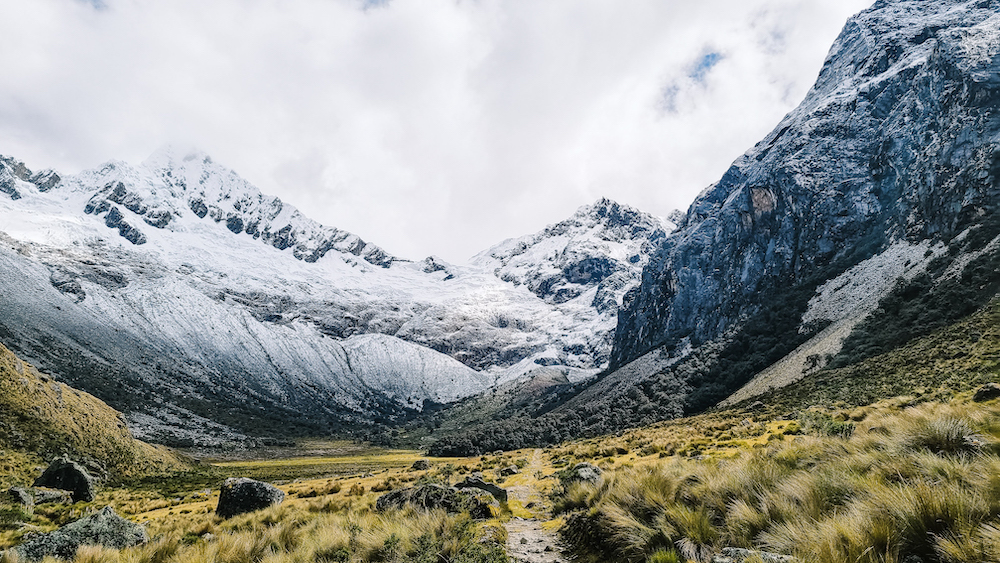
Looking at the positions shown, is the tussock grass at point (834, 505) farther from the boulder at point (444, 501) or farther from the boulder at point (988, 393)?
the boulder at point (988, 393)

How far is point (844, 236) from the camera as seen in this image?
9981 cm

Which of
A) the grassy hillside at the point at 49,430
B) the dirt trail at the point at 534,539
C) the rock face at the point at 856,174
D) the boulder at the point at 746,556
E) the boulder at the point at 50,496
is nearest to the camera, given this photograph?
the boulder at the point at 746,556

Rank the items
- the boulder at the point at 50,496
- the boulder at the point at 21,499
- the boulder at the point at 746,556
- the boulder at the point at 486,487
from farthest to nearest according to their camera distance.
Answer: the boulder at the point at 50,496
the boulder at the point at 21,499
the boulder at the point at 486,487
the boulder at the point at 746,556

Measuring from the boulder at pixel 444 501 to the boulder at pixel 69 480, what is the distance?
937 inches

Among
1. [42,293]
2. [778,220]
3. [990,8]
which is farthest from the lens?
[42,293]

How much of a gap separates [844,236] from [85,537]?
128m

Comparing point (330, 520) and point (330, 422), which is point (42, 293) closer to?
point (330, 422)

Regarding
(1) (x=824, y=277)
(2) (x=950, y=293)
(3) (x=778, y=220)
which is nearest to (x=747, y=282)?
(3) (x=778, y=220)

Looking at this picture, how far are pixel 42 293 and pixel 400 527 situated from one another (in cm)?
23862

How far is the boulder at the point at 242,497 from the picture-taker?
17.2 metres

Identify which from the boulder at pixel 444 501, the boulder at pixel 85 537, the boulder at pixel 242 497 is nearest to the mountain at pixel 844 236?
the boulder at pixel 444 501

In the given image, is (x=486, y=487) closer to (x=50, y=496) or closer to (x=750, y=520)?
(x=750, y=520)

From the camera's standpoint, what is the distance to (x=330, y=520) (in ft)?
36.1

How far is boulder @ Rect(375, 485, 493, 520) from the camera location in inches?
464
